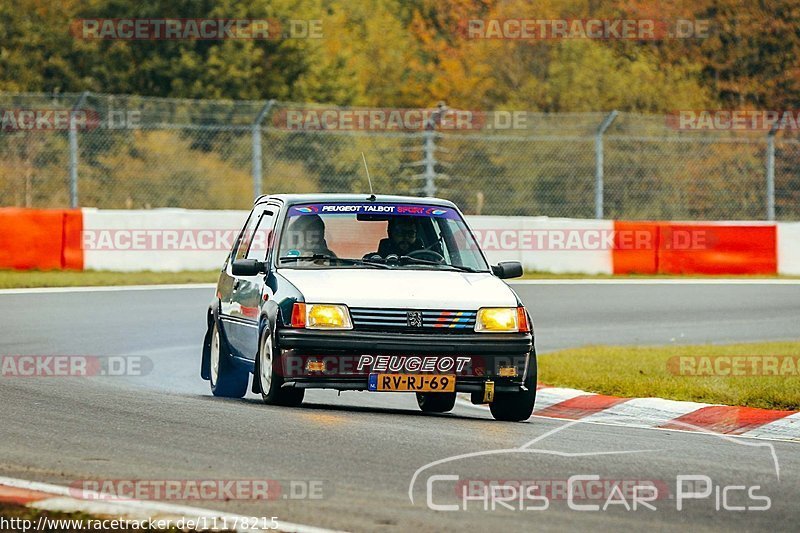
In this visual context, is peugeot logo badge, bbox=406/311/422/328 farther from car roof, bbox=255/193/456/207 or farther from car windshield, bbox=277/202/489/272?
car roof, bbox=255/193/456/207

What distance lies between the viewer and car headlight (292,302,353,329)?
32.8ft

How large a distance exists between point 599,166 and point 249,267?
16605 millimetres

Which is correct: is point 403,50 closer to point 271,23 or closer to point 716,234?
point 271,23

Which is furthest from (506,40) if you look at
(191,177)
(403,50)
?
(191,177)

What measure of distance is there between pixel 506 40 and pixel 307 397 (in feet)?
142

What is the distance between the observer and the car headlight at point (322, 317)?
1001 cm

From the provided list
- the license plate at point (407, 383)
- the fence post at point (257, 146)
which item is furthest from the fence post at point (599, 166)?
the license plate at point (407, 383)

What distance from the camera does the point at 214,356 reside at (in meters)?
12.3

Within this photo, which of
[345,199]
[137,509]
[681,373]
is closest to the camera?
[137,509]


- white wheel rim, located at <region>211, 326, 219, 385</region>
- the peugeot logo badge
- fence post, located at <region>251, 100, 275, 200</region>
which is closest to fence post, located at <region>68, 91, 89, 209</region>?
fence post, located at <region>251, 100, 275, 200</region>

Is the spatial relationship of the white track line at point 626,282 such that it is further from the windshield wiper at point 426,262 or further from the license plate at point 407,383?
the license plate at point 407,383

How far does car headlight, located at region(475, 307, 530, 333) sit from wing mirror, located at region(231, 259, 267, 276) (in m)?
1.66

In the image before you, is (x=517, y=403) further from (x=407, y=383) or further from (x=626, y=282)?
(x=626, y=282)

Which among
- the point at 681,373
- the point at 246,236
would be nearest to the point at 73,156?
the point at 246,236
